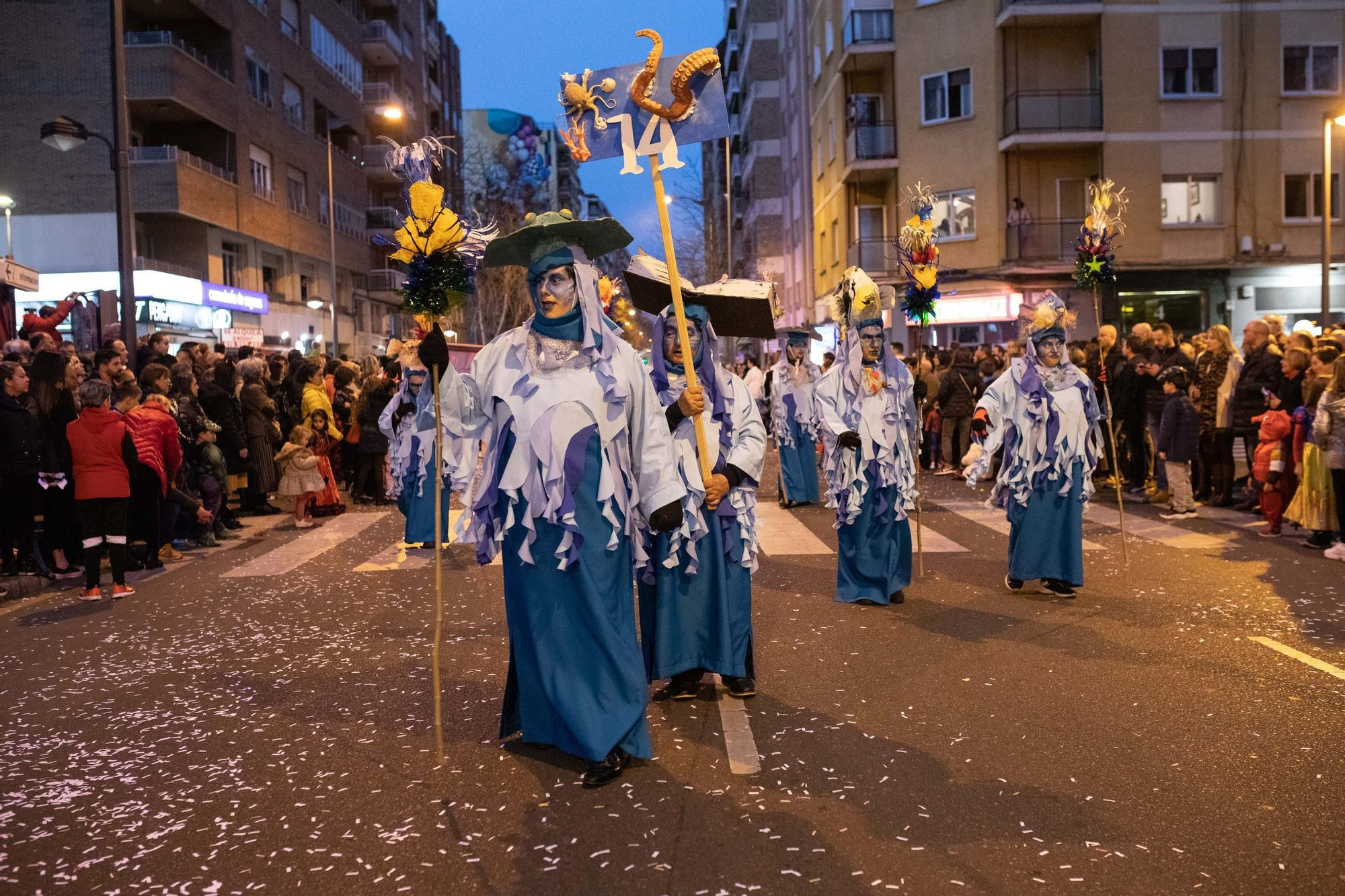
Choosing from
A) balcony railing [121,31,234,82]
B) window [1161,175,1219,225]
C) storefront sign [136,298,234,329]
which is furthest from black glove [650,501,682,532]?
window [1161,175,1219,225]

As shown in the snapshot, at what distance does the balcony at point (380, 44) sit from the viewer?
172 feet

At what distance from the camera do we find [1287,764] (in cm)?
504

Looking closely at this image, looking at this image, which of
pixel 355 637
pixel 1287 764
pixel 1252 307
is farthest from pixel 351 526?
pixel 1252 307

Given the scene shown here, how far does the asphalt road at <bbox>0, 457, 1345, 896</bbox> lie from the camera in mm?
4137

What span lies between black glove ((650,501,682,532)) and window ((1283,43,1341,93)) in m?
31.6

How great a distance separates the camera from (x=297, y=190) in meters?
41.2

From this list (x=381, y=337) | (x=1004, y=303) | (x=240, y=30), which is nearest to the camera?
(x=1004, y=303)

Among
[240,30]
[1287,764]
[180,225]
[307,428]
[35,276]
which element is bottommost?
[1287,764]

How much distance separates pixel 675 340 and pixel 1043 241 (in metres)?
27.5

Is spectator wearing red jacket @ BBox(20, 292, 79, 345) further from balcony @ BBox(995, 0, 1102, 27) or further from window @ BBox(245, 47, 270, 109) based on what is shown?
balcony @ BBox(995, 0, 1102, 27)

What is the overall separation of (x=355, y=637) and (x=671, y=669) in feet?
9.15

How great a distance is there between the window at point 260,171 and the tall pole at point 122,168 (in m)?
21.5

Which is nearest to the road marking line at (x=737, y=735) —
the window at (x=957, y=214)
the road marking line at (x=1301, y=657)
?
the road marking line at (x=1301, y=657)

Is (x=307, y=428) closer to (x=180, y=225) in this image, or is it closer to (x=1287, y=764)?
(x=1287, y=764)
